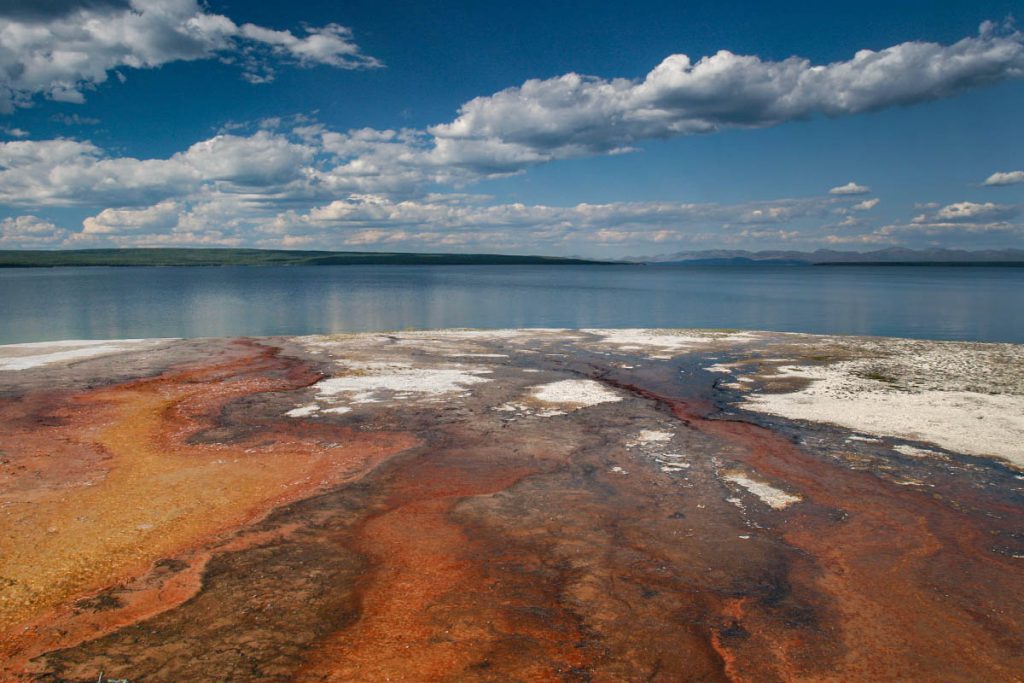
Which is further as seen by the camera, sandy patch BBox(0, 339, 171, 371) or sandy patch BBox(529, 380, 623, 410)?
sandy patch BBox(0, 339, 171, 371)

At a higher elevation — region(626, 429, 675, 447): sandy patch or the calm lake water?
region(626, 429, 675, 447): sandy patch

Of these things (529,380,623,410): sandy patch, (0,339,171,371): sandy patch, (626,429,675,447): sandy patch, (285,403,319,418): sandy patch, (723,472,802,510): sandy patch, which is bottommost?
(626,429,675,447): sandy patch

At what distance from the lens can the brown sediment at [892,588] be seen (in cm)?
669

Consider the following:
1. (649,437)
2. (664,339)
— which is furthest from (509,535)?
(664,339)

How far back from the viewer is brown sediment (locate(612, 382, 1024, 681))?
6688mm

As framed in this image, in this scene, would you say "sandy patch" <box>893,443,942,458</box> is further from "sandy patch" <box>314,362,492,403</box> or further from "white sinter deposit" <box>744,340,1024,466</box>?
"sandy patch" <box>314,362,492,403</box>

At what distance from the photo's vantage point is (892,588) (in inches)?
325

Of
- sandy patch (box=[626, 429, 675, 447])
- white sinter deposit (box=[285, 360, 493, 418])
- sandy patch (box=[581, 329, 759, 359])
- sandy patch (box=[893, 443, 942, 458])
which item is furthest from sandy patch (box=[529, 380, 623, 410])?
sandy patch (box=[581, 329, 759, 359])

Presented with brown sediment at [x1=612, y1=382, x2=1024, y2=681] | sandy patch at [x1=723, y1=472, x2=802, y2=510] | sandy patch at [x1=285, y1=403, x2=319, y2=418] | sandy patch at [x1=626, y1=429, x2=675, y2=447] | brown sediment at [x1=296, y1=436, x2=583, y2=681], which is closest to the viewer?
brown sediment at [x1=296, y1=436, x2=583, y2=681]

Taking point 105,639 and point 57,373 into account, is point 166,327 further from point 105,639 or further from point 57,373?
point 105,639

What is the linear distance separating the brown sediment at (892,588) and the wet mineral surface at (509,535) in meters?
0.04

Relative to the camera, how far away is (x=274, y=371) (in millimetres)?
24500

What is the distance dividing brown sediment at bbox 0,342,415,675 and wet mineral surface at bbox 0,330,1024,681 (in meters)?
0.05

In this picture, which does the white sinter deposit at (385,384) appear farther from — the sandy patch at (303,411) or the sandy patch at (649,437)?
the sandy patch at (649,437)
